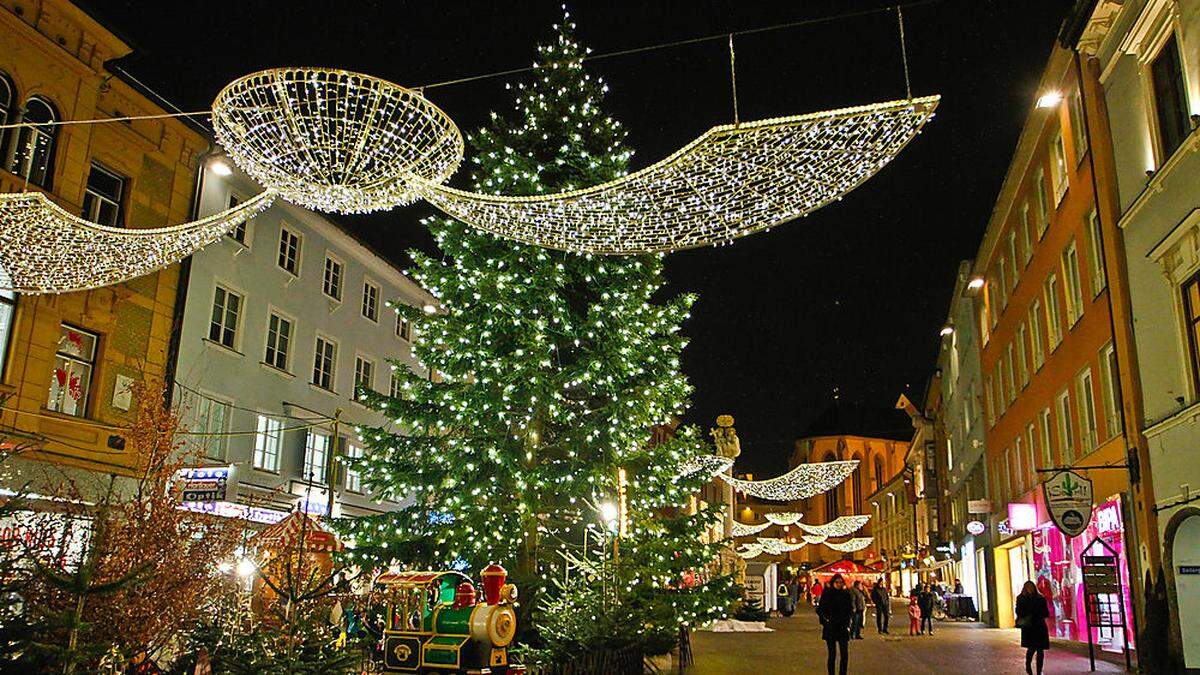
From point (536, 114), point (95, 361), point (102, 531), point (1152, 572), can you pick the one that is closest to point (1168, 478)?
point (1152, 572)

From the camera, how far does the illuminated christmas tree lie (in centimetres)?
1650

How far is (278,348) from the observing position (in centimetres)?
2764

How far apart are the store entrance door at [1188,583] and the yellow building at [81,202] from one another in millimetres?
17876

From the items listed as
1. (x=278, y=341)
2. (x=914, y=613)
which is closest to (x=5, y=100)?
(x=278, y=341)

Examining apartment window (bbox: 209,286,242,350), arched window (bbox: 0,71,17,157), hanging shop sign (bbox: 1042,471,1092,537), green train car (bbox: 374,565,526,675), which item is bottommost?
green train car (bbox: 374,565,526,675)

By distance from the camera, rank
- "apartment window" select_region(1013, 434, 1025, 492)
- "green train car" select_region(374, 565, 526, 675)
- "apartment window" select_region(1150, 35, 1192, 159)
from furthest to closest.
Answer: "apartment window" select_region(1013, 434, 1025, 492) < "apartment window" select_region(1150, 35, 1192, 159) < "green train car" select_region(374, 565, 526, 675)

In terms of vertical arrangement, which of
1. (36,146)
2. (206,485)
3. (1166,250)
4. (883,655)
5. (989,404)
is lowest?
(883,655)

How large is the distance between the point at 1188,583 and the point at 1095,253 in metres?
7.37

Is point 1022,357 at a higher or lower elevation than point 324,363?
higher

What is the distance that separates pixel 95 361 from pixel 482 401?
9.58 meters

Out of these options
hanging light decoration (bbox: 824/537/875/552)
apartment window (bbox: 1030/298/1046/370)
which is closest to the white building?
apartment window (bbox: 1030/298/1046/370)

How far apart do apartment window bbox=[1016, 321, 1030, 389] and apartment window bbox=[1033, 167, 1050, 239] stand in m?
4.19

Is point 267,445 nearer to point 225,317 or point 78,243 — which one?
point 225,317

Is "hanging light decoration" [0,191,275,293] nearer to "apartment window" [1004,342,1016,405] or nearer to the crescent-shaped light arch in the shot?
the crescent-shaped light arch
